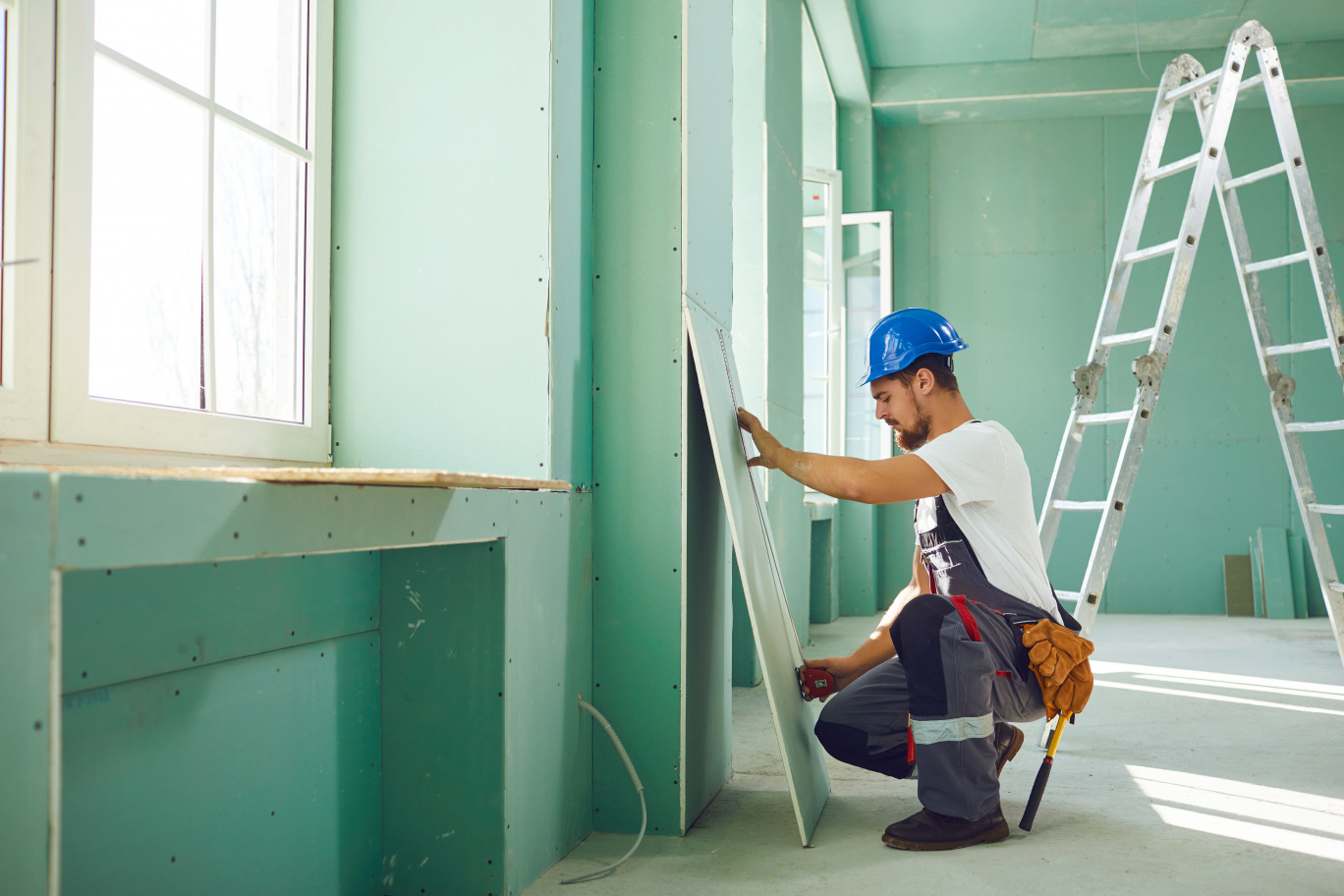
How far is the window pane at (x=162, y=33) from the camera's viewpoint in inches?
58.0

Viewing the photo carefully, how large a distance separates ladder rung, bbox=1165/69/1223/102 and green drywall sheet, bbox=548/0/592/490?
2372mm

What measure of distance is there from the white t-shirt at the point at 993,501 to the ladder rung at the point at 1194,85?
2.02 metres

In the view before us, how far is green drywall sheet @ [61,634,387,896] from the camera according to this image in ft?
3.82

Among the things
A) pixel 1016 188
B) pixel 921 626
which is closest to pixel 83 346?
pixel 921 626

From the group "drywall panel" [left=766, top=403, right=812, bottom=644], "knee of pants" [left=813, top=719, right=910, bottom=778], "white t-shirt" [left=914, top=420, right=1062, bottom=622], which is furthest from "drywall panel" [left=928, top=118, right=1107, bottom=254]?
"knee of pants" [left=813, top=719, right=910, bottom=778]

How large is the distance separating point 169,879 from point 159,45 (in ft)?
4.15

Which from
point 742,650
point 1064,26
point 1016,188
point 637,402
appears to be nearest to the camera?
point 637,402

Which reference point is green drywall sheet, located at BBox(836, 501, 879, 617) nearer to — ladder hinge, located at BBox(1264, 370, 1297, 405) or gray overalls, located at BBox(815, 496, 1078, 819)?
ladder hinge, located at BBox(1264, 370, 1297, 405)

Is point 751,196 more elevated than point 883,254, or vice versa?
point 883,254

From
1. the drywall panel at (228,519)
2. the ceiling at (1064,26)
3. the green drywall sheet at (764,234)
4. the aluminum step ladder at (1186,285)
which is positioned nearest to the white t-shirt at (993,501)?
the aluminum step ladder at (1186,285)

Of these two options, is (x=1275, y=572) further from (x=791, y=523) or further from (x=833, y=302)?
(x=791, y=523)

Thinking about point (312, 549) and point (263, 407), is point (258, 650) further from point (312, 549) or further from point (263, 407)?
point (263, 407)

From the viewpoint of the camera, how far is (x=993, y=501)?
2.14 meters

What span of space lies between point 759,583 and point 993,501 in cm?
55
